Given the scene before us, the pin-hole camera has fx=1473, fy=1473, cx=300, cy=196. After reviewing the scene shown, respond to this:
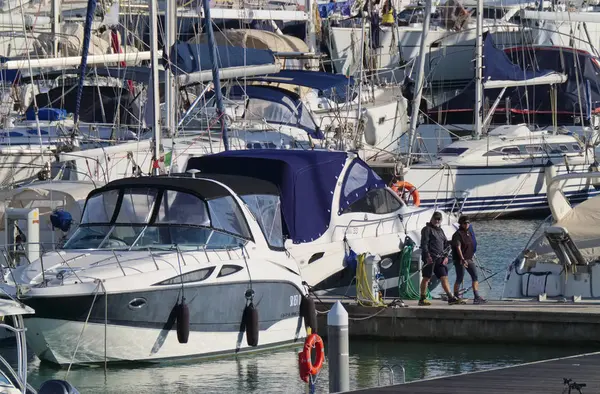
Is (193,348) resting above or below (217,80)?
below

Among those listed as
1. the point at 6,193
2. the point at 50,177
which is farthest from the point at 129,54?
the point at 6,193

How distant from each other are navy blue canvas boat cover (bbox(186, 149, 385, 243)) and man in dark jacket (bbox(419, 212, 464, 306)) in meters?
1.81

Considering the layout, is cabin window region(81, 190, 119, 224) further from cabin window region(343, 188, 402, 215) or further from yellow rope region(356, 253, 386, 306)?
cabin window region(343, 188, 402, 215)

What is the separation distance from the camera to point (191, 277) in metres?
17.7

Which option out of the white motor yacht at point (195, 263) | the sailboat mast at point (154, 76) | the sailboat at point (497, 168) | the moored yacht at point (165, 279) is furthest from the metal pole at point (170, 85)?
the sailboat at point (497, 168)

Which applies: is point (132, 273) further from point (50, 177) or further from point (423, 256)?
point (50, 177)

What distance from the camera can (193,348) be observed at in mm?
18031

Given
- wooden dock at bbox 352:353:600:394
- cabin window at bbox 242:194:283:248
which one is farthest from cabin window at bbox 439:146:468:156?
wooden dock at bbox 352:353:600:394

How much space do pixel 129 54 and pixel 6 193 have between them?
30.9ft

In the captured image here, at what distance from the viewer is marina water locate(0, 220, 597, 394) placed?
55.9ft

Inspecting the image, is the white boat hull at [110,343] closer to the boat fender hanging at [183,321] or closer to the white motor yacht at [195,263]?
the white motor yacht at [195,263]

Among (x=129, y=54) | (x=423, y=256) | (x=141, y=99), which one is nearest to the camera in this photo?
(x=423, y=256)

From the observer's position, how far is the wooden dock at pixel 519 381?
13602 millimetres

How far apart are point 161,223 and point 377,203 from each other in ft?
16.2
